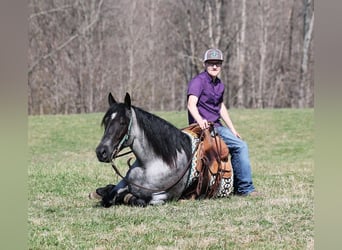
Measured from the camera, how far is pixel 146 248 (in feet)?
11.4

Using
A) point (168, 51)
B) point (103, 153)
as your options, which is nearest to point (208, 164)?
point (103, 153)

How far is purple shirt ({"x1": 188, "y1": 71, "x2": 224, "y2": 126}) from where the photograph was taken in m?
5.68

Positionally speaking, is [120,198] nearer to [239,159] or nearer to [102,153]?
[102,153]

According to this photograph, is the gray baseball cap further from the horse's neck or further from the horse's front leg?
the horse's front leg

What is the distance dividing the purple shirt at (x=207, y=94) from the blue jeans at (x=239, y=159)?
17cm

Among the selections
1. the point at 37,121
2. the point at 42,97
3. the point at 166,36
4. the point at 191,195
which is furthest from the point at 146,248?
the point at 166,36

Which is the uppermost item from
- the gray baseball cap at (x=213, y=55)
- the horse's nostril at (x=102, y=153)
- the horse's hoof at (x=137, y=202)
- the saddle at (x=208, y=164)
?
the gray baseball cap at (x=213, y=55)

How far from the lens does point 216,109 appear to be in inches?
230

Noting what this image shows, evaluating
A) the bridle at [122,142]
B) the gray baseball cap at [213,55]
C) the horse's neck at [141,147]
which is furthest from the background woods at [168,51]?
the bridle at [122,142]

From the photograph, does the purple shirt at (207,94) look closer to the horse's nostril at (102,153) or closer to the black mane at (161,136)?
the black mane at (161,136)

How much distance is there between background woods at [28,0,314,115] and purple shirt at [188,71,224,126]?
21.5 m

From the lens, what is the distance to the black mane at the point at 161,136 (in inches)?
201

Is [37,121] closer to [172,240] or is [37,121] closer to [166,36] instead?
[166,36]
